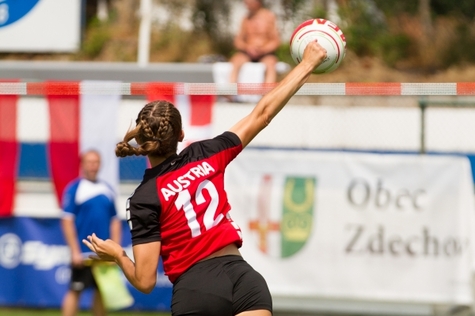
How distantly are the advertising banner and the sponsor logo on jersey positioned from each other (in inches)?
256

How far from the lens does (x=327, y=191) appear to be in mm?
8250

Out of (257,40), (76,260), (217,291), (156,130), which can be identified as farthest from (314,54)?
(257,40)

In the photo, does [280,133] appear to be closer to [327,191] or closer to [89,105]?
[327,191]

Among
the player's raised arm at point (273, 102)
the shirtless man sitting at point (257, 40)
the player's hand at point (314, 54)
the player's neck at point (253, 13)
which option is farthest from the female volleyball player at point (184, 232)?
the player's neck at point (253, 13)

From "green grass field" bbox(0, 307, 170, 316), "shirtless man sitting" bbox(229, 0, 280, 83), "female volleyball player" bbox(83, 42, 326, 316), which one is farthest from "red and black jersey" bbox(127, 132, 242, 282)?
"shirtless man sitting" bbox(229, 0, 280, 83)

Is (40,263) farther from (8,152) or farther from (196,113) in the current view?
(196,113)

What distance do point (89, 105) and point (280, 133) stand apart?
2119 mm

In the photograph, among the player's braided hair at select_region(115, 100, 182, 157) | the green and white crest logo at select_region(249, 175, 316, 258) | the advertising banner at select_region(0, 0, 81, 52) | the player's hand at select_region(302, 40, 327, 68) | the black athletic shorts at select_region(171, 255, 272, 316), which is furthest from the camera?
the advertising banner at select_region(0, 0, 81, 52)

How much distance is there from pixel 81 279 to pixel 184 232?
431 centimetres

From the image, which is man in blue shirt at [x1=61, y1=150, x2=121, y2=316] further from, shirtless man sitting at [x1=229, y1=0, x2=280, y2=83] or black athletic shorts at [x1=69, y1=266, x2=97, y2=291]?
shirtless man sitting at [x1=229, y1=0, x2=280, y2=83]

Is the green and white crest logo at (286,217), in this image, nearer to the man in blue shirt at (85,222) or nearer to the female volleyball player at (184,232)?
the man in blue shirt at (85,222)

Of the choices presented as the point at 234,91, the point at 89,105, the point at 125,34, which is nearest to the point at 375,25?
the point at 125,34

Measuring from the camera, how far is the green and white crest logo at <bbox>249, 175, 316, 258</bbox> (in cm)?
824

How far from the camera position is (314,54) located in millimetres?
4102
